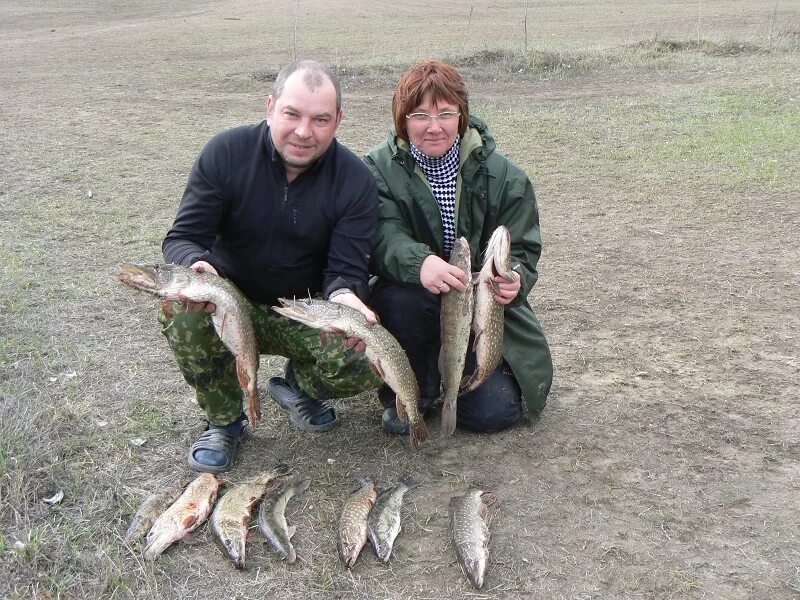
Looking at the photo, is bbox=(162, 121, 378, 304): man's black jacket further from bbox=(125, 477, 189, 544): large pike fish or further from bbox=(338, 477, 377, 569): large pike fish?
bbox=(125, 477, 189, 544): large pike fish

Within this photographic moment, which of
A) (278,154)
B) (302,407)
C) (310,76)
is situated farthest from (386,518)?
(310,76)

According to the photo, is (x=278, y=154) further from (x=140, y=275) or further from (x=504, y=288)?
(x=504, y=288)

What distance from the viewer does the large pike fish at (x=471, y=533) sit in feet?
10.4

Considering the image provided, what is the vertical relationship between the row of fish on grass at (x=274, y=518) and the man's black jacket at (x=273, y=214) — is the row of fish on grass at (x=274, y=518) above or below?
below

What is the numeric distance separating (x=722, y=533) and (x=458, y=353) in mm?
1351

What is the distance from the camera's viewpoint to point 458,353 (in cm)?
388

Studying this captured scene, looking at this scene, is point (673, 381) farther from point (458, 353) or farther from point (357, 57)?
point (357, 57)

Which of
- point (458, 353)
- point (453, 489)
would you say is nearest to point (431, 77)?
point (458, 353)

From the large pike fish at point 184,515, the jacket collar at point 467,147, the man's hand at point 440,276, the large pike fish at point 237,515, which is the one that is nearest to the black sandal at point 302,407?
the large pike fish at point 237,515

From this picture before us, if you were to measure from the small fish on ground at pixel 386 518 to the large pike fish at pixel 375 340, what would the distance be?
0.24 metres

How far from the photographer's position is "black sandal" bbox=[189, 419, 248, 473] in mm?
3850

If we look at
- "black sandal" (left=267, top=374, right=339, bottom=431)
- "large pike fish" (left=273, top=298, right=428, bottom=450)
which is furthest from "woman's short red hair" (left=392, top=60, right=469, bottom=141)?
"black sandal" (left=267, top=374, right=339, bottom=431)

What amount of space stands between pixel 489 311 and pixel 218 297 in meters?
1.23

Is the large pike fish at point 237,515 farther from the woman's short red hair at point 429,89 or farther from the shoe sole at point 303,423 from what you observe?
the woman's short red hair at point 429,89
